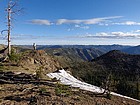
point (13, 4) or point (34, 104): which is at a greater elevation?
point (13, 4)

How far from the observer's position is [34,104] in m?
15.2

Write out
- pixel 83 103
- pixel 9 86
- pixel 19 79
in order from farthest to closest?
pixel 19 79
pixel 9 86
pixel 83 103

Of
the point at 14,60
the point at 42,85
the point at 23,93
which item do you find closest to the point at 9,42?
the point at 14,60

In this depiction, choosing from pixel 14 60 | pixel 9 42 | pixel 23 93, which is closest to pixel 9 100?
pixel 23 93

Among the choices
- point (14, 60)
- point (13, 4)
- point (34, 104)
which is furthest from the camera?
point (13, 4)

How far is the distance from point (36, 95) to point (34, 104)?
7.02 ft

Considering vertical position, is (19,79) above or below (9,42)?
below

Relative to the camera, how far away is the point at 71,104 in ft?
51.8

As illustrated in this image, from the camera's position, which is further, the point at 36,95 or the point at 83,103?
the point at 36,95

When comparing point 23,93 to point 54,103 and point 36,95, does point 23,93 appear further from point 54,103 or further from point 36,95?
point 54,103

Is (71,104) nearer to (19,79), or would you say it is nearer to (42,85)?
(42,85)

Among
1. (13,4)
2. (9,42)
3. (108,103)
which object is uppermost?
(13,4)

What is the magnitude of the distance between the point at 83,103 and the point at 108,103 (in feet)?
6.37

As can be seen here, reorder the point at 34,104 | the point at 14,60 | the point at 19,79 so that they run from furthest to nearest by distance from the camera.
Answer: the point at 14,60
the point at 19,79
the point at 34,104
